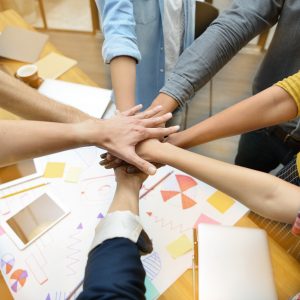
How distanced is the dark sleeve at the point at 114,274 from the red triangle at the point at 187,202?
1.29ft

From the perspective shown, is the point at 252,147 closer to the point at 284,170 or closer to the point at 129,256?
the point at 284,170

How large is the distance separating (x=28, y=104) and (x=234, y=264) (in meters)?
0.88

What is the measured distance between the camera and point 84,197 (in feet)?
3.66

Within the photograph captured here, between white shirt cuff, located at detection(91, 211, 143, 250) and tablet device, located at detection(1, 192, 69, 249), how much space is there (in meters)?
0.31

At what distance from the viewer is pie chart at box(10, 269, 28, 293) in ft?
2.96

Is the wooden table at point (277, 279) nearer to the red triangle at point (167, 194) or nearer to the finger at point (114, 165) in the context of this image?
the red triangle at point (167, 194)

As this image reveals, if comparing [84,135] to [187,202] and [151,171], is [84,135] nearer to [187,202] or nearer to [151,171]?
[151,171]

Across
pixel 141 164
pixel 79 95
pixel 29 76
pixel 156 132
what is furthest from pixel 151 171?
pixel 29 76

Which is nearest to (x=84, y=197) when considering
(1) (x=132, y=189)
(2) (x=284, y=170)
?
(1) (x=132, y=189)

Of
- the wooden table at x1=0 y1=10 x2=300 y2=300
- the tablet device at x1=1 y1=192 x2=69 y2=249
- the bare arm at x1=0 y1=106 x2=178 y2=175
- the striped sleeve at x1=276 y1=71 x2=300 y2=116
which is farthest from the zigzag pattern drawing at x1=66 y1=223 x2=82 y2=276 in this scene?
the striped sleeve at x1=276 y1=71 x2=300 y2=116

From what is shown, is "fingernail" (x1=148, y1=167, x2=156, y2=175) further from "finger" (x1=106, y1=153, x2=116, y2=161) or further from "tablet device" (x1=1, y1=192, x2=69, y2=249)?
"tablet device" (x1=1, y1=192, x2=69, y2=249)

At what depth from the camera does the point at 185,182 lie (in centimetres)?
116

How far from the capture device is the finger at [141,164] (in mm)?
1011

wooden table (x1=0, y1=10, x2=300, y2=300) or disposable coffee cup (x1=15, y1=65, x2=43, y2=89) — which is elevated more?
disposable coffee cup (x1=15, y1=65, x2=43, y2=89)
